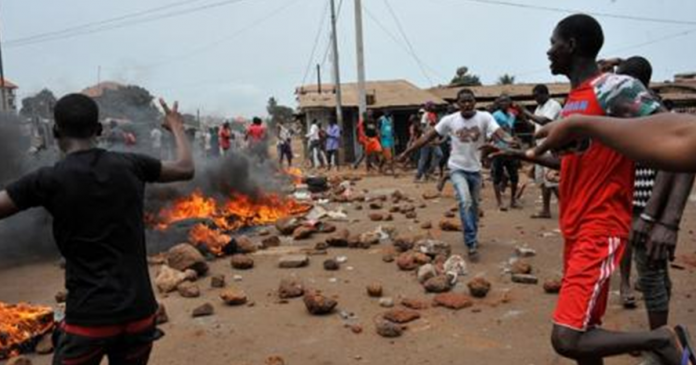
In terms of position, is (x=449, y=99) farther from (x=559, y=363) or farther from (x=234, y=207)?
(x=559, y=363)

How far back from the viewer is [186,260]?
6.90m

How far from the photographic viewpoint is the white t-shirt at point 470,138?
7.07m

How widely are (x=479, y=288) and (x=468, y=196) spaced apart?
1.50 m

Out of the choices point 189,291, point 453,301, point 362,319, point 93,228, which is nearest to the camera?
point 93,228

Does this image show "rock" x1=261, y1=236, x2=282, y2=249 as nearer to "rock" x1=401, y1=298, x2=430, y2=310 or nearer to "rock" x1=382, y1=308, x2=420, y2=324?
"rock" x1=401, y1=298, x2=430, y2=310

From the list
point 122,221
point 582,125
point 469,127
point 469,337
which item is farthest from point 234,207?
point 582,125

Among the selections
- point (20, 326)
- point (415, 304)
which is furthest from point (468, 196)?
point (20, 326)

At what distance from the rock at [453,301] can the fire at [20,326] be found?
307cm

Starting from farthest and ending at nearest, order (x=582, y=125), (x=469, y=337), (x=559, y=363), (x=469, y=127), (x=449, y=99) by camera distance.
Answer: (x=449, y=99) < (x=469, y=127) < (x=469, y=337) < (x=559, y=363) < (x=582, y=125)

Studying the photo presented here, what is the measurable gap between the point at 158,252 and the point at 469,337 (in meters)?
4.41

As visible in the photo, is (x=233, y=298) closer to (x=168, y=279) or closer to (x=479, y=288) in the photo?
(x=168, y=279)

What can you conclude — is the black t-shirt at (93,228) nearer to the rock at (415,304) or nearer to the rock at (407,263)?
the rock at (415,304)

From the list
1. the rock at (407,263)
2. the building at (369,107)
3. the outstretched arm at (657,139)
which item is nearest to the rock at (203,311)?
the rock at (407,263)

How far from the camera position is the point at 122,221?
2.79m
